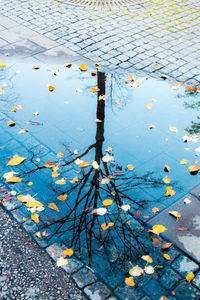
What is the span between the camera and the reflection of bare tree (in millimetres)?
2908

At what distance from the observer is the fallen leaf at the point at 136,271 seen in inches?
105

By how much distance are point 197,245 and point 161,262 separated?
417mm

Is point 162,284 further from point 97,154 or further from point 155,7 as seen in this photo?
point 155,7

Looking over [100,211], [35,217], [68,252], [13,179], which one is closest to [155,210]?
[100,211]

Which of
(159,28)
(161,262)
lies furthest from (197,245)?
(159,28)

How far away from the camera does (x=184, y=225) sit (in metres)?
3.10

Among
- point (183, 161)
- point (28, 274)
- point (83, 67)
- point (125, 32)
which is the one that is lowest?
point (28, 274)

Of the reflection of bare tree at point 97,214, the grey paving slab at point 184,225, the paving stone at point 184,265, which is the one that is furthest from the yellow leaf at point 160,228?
the paving stone at point 184,265

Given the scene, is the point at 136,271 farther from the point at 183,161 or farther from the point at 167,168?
the point at 183,161

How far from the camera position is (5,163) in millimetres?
3711

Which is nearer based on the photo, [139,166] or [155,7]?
[139,166]

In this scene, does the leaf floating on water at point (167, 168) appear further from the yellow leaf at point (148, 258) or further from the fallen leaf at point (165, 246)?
the yellow leaf at point (148, 258)

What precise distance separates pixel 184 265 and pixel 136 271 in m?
0.44

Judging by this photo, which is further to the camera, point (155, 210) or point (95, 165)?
point (95, 165)
